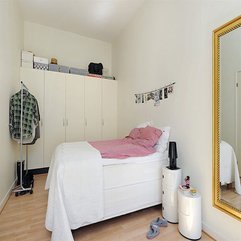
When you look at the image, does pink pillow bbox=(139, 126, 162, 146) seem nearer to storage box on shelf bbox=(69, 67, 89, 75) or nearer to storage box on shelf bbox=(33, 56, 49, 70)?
storage box on shelf bbox=(69, 67, 89, 75)

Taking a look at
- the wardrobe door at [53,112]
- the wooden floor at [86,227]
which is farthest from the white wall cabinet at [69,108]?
the wooden floor at [86,227]

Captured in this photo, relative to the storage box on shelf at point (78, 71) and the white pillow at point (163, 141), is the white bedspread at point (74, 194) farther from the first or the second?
the storage box on shelf at point (78, 71)

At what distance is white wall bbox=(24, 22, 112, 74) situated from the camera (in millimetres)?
3486

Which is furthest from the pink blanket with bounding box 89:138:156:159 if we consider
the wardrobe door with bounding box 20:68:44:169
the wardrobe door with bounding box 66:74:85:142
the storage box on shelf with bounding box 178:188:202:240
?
the wardrobe door with bounding box 20:68:44:169

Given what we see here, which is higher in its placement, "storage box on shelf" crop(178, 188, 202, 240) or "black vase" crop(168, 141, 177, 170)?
"black vase" crop(168, 141, 177, 170)

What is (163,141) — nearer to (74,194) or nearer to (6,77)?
(74,194)

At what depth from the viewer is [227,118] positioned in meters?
1.44

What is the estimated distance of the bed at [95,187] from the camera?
56.9 inches

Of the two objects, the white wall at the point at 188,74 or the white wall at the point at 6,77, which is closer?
the white wall at the point at 188,74

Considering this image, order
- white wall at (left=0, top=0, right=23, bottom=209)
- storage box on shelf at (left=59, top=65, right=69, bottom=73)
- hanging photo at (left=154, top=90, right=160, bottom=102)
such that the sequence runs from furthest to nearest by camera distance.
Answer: storage box on shelf at (left=59, top=65, right=69, bottom=73), hanging photo at (left=154, top=90, right=160, bottom=102), white wall at (left=0, top=0, right=23, bottom=209)

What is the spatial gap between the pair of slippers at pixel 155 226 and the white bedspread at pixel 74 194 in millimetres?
496

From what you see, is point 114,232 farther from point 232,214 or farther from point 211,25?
point 211,25

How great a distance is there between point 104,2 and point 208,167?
295cm

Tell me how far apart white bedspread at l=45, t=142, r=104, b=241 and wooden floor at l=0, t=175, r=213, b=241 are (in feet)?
0.55
